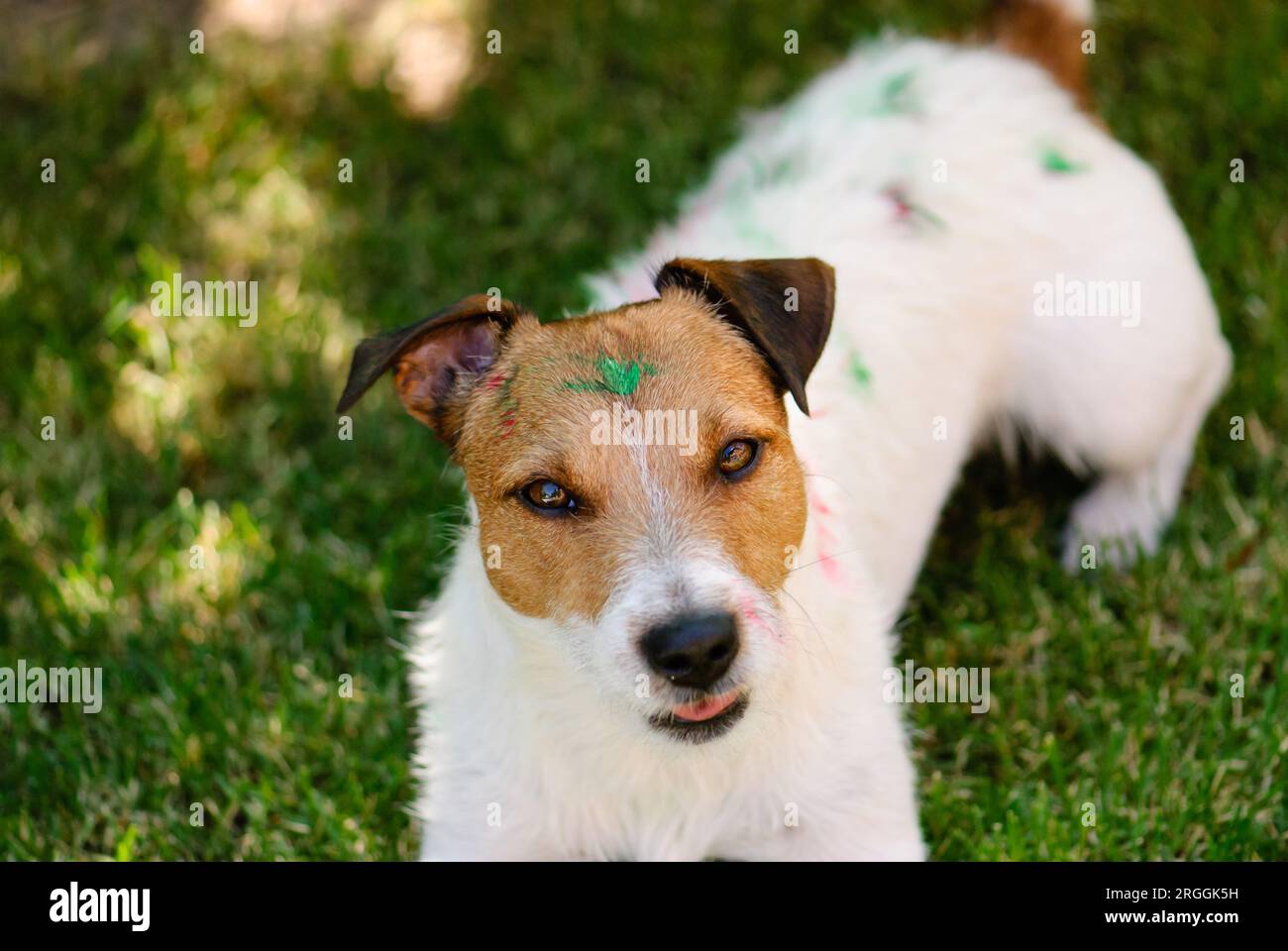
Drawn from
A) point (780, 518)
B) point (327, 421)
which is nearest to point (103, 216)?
point (327, 421)

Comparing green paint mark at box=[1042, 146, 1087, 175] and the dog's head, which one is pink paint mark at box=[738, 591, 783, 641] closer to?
the dog's head

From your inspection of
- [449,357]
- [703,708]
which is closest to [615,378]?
[449,357]

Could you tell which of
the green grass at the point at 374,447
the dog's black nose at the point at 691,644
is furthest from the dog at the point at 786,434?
the green grass at the point at 374,447

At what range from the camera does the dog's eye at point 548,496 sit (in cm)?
358

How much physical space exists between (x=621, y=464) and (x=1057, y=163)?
2282 millimetres

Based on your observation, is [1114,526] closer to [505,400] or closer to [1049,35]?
[1049,35]

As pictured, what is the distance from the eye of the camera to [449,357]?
399 centimetres

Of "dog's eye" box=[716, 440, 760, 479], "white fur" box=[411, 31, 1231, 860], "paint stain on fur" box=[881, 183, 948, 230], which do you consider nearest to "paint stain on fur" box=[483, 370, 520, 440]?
"white fur" box=[411, 31, 1231, 860]

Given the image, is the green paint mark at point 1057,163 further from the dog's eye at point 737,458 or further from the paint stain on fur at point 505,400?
the paint stain on fur at point 505,400

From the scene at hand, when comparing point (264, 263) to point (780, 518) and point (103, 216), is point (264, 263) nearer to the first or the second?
point (103, 216)

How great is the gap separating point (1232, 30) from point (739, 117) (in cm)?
240
